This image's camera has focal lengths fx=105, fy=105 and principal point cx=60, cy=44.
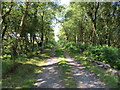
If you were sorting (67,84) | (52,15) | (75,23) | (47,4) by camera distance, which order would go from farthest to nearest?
(75,23)
(52,15)
(47,4)
(67,84)

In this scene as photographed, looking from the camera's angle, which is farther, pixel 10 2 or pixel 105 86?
pixel 10 2

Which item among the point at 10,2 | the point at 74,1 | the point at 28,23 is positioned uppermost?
the point at 74,1

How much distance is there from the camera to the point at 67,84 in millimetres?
5008

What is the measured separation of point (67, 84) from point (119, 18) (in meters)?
19.4

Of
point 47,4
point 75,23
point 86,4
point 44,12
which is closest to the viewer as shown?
point 47,4

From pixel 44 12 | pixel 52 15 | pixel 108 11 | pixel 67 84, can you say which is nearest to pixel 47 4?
pixel 44 12

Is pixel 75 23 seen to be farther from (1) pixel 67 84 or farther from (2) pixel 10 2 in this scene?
(1) pixel 67 84

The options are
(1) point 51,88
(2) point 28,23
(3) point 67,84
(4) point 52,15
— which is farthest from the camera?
(4) point 52,15

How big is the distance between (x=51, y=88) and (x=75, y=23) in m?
24.0

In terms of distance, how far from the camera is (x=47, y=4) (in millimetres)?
15484

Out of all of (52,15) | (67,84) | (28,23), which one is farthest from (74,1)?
(67,84)

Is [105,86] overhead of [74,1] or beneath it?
beneath

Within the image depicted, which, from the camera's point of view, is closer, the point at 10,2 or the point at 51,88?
the point at 51,88

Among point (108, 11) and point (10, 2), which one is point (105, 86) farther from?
point (108, 11)
